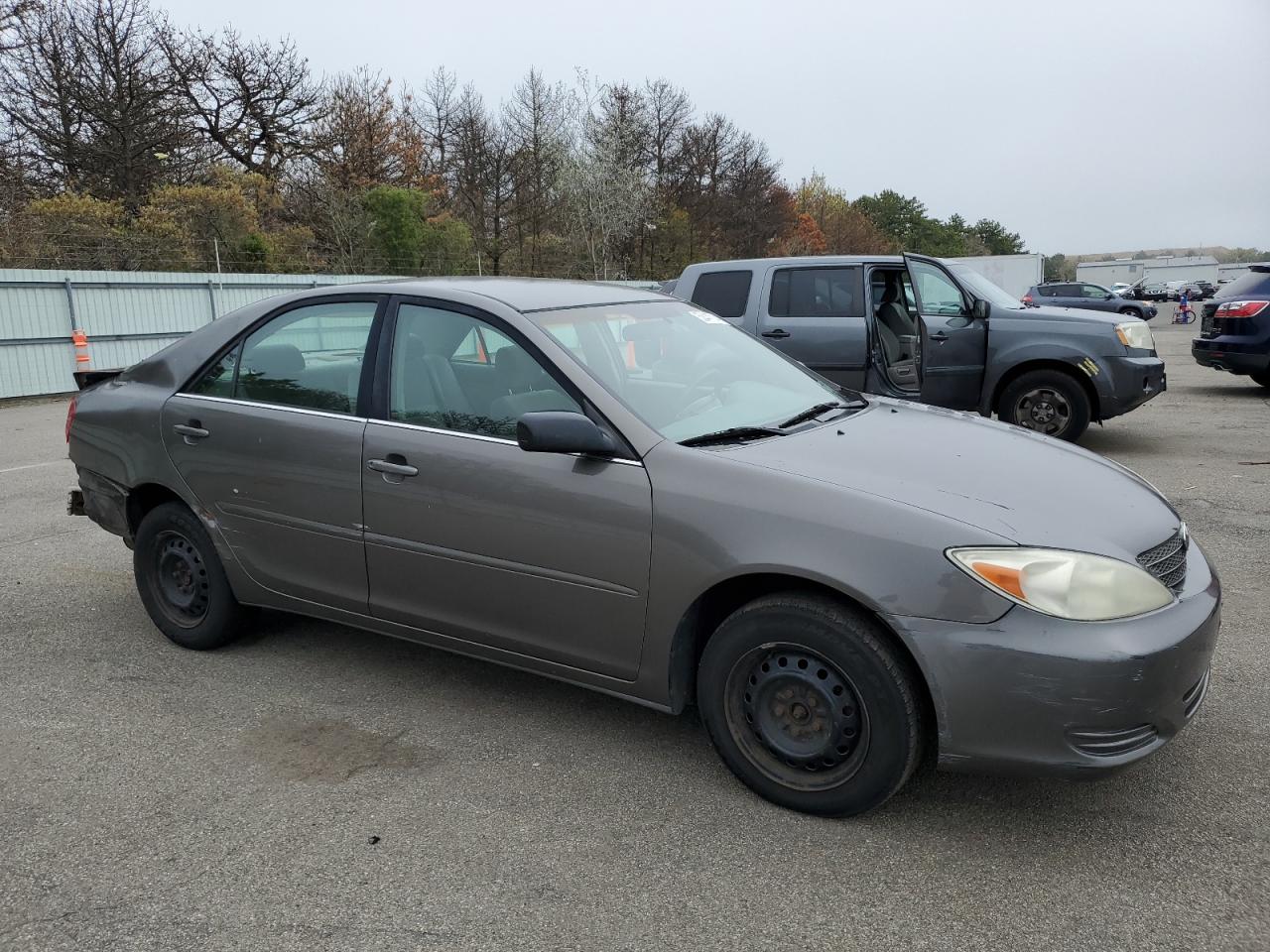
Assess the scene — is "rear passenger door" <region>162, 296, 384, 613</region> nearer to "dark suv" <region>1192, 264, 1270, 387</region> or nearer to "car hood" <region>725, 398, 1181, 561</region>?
"car hood" <region>725, 398, 1181, 561</region>

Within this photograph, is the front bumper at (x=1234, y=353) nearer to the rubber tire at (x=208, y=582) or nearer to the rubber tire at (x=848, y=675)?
the rubber tire at (x=848, y=675)

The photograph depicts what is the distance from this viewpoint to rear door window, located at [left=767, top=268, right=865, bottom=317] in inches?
348

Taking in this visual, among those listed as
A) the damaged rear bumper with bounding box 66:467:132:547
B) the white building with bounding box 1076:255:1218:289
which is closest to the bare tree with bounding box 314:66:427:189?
the damaged rear bumper with bounding box 66:467:132:547

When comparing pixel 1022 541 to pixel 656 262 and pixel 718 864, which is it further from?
pixel 656 262

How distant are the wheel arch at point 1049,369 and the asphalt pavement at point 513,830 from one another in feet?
16.6

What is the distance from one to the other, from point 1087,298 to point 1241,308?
2202 centimetres

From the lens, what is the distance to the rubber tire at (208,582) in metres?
4.32

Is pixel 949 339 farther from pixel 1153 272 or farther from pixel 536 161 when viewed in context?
pixel 1153 272

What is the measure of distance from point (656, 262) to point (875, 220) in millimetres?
57076

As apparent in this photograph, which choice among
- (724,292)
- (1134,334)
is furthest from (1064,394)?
(724,292)

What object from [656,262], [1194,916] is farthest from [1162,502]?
[656,262]

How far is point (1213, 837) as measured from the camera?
9.30 ft

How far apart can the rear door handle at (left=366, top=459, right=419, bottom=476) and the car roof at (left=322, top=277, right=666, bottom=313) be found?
0.68 metres

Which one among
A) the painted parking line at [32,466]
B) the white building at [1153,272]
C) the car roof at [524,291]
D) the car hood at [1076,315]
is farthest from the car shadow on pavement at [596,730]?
the white building at [1153,272]
